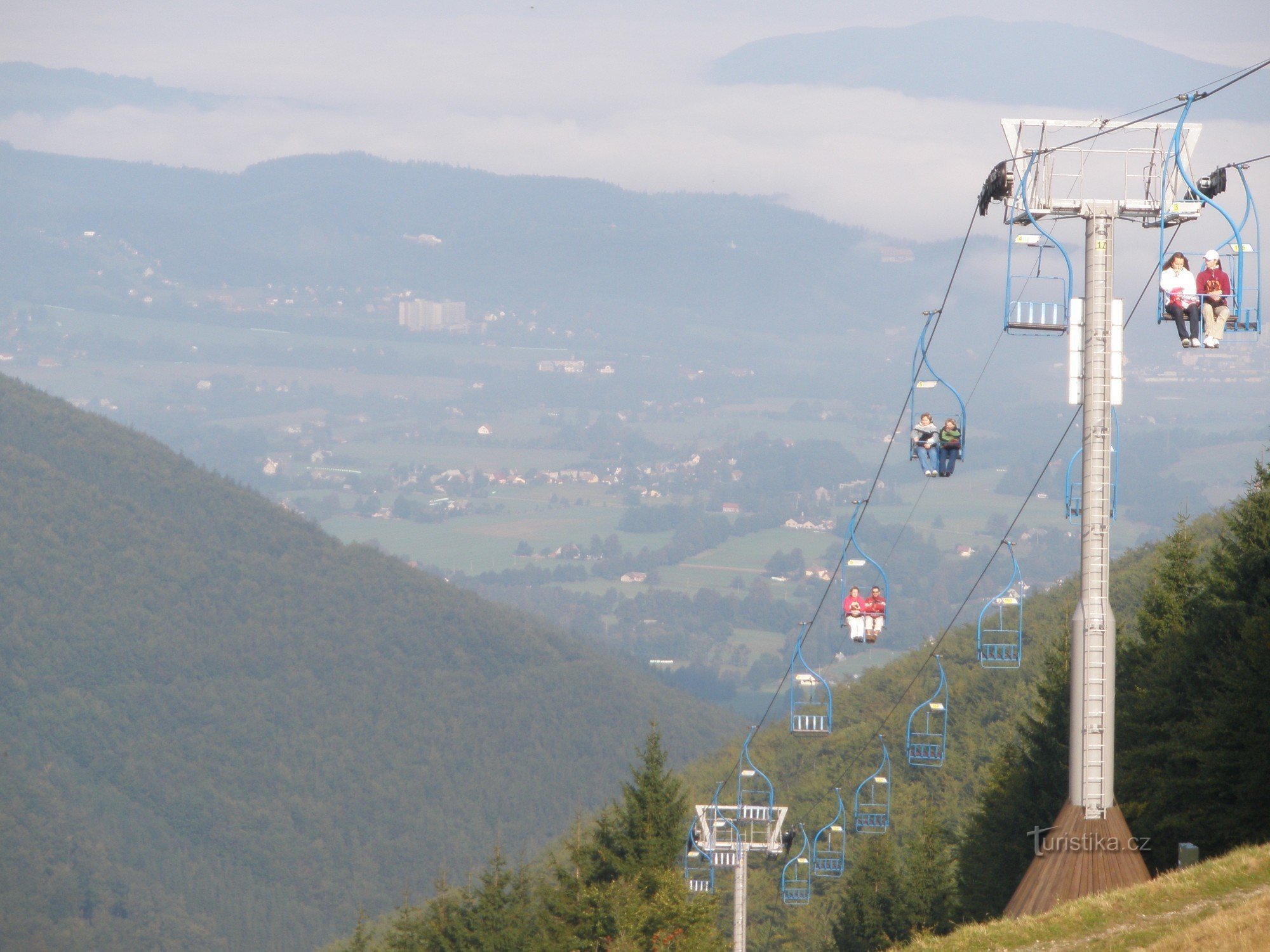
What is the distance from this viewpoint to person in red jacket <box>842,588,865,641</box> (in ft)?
106

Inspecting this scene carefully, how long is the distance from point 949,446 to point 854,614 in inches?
257

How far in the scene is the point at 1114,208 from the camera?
2205 centimetres

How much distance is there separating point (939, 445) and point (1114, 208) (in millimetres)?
6376

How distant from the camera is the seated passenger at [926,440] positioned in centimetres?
2709

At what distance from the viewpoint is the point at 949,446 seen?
89.5ft

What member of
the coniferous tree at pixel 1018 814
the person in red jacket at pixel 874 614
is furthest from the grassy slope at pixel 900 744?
the person in red jacket at pixel 874 614

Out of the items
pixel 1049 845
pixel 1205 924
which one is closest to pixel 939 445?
pixel 1049 845

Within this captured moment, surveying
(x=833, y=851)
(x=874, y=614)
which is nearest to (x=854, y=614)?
(x=874, y=614)

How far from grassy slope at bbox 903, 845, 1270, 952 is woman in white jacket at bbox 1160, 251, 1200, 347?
738cm

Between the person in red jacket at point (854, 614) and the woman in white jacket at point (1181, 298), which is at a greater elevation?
the woman in white jacket at point (1181, 298)

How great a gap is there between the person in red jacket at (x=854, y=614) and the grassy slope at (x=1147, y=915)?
36.2 feet

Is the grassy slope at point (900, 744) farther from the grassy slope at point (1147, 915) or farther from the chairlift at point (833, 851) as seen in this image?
the grassy slope at point (1147, 915)

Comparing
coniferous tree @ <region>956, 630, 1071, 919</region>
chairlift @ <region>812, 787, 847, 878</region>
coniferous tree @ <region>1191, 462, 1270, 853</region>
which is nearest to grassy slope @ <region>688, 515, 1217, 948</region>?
chairlift @ <region>812, 787, 847, 878</region>

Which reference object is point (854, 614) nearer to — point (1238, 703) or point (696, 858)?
point (1238, 703)
